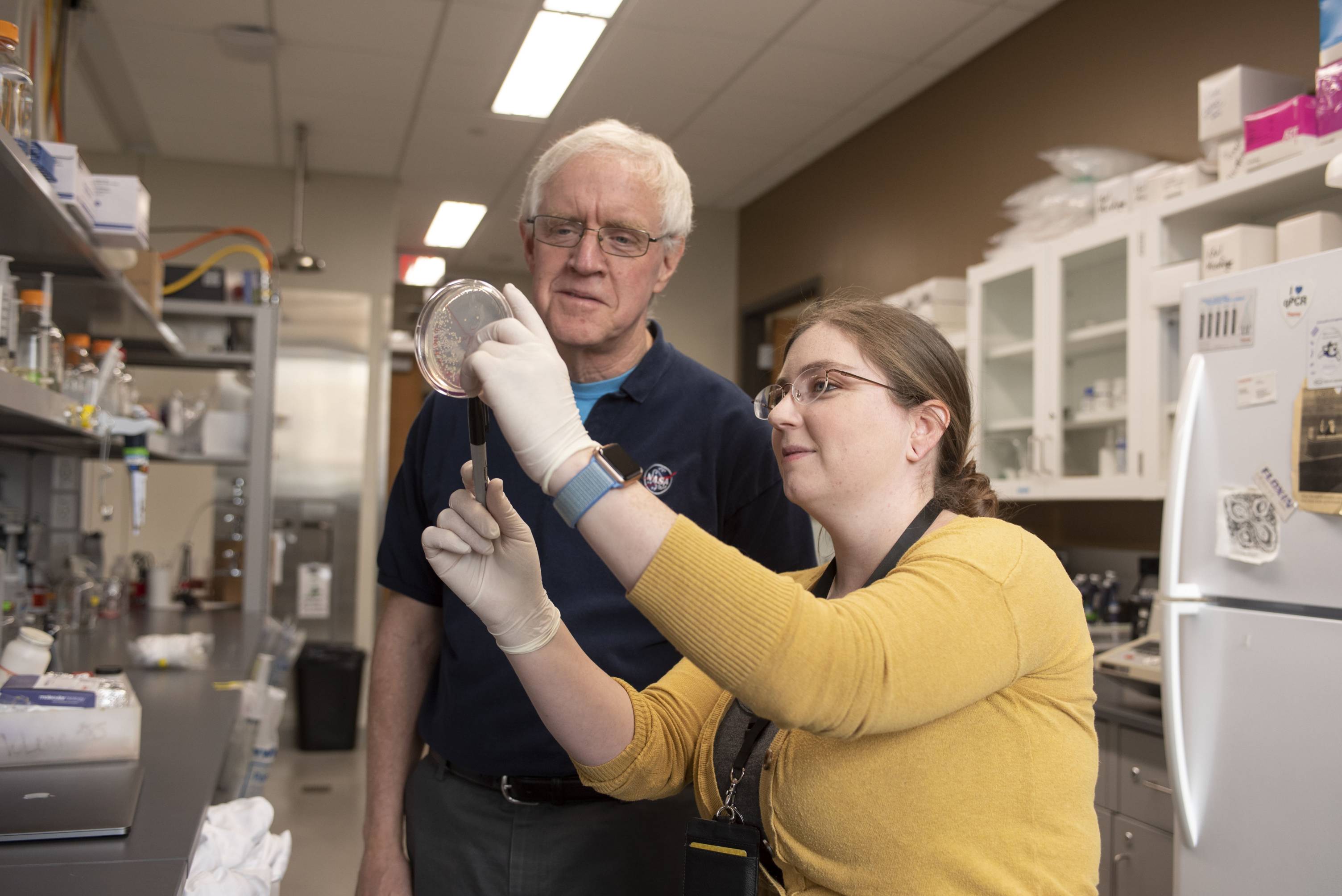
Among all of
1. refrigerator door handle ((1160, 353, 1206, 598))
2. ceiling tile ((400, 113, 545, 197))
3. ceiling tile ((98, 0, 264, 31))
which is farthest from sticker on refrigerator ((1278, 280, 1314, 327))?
ceiling tile ((400, 113, 545, 197))

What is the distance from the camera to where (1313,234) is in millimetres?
2527

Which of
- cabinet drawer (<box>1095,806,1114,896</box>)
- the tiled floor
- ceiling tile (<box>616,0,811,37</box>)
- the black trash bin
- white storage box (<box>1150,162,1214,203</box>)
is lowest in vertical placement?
the tiled floor

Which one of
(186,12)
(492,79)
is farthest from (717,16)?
(186,12)

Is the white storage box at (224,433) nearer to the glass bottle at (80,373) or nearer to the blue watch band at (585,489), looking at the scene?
the glass bottle at (80,373)

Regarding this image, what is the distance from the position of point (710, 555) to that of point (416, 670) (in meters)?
0.96

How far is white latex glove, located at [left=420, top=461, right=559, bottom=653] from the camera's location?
109cm

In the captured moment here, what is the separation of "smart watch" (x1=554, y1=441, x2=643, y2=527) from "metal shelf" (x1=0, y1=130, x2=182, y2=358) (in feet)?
3.67

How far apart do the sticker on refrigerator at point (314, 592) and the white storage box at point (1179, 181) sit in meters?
4.69

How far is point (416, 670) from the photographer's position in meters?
1.70

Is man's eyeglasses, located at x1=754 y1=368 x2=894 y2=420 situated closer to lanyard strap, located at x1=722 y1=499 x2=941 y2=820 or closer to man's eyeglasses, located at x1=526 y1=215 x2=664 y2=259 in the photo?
lanyard strap, located at x1=722 y1=499 x2=941 y2=820

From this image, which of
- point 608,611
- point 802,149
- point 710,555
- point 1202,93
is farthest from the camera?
point 802,149

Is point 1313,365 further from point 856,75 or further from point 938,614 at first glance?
point 856,75

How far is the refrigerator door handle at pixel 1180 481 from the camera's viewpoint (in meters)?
2.34

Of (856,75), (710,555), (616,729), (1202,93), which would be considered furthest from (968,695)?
(856,75)
